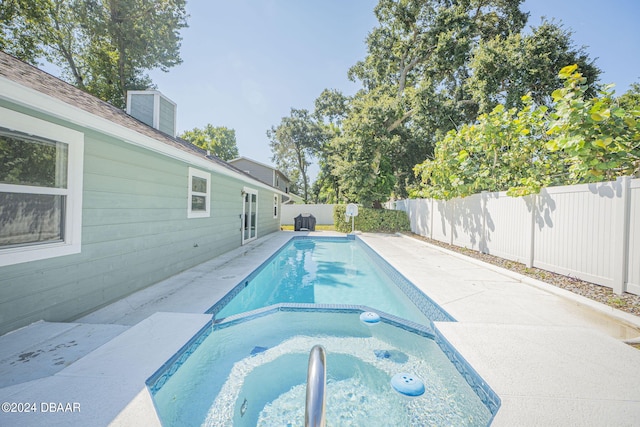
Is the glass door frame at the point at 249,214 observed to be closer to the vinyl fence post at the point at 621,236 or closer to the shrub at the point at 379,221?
the shrub at the point at 379,221

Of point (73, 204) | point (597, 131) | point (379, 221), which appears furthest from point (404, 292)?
point (379, 221)

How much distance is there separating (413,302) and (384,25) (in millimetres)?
18493

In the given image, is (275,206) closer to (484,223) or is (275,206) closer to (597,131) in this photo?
(484,223)

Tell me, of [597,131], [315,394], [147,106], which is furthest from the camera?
[147,106]

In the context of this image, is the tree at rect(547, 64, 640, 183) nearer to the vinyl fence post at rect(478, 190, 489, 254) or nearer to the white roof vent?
the vinyl fence post at rect(478, 190, 489, 254)

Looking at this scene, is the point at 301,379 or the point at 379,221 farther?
the point at 379,221

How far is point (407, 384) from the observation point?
8.11ft

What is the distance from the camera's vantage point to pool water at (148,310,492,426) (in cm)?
213

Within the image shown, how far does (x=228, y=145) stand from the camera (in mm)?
36188

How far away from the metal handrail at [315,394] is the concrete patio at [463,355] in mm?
1166

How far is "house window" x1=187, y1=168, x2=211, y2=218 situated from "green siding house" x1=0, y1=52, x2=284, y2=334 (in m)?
0.47

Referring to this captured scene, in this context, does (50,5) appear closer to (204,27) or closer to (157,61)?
(157,61)

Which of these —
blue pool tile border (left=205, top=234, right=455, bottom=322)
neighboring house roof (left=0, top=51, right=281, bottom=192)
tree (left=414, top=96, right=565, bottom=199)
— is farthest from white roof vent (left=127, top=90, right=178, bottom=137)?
tree (left=414, top=96, right=565, bottom=199)

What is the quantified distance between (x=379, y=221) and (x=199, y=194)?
10639mm
